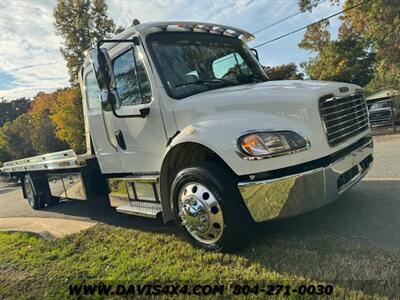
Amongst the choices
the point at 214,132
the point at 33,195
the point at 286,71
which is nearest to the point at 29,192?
the point at 33,195

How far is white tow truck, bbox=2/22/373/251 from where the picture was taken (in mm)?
3344

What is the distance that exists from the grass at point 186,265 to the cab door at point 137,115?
3.31 feet

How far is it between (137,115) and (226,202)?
1.68 meters

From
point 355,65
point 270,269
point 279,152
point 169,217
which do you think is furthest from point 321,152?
point 355,65

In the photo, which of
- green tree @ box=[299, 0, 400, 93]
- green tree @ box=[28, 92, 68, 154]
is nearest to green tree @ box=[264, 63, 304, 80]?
green tree @ box=[299, 0, 400, 93]

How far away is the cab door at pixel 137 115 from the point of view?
4.34 metres

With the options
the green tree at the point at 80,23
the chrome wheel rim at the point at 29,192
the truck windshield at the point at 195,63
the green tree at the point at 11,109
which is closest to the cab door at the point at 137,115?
the truck windshield at the point at 195,63

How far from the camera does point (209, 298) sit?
292cm

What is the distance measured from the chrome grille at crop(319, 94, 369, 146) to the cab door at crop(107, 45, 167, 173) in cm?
180

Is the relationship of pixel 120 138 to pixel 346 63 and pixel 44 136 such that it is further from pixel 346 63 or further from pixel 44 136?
pixel 346 63

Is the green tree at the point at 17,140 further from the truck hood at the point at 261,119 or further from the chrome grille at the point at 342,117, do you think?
the chrome grille at the point at 342,117

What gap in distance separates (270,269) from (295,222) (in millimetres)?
1275

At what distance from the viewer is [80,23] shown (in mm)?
29453

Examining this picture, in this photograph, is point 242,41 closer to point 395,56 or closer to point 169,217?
point 169,217
